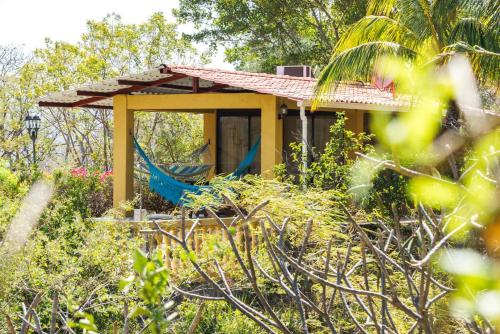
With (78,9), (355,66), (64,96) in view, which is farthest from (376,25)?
(78,9)

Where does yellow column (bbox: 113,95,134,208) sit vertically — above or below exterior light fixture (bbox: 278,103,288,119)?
below

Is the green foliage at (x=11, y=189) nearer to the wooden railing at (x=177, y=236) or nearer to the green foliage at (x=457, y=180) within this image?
the wooden railing at (x=177, y=236)

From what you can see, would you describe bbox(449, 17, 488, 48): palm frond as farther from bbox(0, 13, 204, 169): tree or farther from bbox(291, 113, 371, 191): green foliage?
bbox(0, 13, 204, 169): tree

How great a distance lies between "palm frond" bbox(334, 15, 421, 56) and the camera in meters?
13.5

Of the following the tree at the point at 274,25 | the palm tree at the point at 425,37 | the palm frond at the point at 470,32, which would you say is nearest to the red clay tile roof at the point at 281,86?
the palm tree at the point at 425,37

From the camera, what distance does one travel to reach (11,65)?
84.2ft

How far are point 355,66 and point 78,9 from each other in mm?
14535

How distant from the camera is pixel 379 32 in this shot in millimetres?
13680

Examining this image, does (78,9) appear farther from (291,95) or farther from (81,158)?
(291,95)

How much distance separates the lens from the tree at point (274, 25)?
2584 centimetres

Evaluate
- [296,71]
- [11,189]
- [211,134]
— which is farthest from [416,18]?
[11,189]

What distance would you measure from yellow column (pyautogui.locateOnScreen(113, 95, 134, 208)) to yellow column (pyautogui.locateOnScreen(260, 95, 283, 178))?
10.4 ft

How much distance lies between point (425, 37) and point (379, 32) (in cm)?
94

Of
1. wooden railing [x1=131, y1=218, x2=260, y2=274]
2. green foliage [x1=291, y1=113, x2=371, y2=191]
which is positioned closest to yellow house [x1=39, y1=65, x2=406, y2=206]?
green foliage [x1=291, y1=113, x2=371, y2=191]
